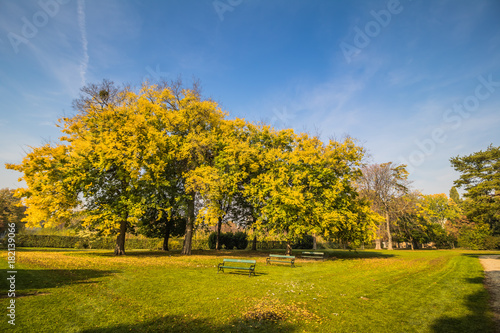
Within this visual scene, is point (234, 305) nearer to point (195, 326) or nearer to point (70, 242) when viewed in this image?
point (195, 326)

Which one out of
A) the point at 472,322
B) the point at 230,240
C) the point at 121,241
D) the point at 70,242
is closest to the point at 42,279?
the point at 472,322

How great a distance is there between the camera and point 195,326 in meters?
5.54

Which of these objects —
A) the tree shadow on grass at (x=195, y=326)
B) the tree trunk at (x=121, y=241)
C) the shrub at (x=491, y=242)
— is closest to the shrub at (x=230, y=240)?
the tree trunk at (x=121, y=241)

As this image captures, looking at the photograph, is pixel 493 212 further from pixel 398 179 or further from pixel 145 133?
pixel 145 133

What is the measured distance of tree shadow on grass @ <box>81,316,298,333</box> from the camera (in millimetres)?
5316

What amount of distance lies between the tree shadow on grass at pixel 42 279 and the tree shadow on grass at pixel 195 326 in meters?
4.47

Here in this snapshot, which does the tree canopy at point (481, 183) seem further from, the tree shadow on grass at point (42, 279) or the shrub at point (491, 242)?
the tree shadow on grass at point (42, 279)

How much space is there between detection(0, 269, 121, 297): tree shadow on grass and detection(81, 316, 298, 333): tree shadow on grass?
4467 millimetres

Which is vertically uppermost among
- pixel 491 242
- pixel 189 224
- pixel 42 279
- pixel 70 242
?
pixel 189 224

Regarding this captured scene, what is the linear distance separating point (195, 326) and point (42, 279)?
7.79 metres

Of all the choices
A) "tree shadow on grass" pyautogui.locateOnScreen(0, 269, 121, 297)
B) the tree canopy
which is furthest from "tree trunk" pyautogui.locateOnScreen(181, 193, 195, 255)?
the tree canopy

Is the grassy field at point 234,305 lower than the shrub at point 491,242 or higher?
higher

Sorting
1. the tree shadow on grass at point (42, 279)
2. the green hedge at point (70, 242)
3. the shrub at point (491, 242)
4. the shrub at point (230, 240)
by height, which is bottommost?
the shrub at point (491, 242)

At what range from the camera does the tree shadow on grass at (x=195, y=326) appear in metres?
5.32
